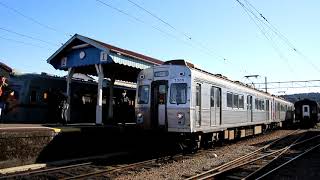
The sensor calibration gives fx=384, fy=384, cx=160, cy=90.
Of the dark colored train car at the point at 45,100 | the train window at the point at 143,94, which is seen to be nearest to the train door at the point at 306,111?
the dark colored train car at the point at 45,100

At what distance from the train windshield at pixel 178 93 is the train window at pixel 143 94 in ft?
3.76

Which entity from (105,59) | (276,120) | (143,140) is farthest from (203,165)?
(276,120)

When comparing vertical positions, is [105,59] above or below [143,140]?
above

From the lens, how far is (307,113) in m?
44.3

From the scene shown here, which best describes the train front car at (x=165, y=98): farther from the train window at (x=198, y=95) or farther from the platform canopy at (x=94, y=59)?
the platform canopy at (x=94, y=59)

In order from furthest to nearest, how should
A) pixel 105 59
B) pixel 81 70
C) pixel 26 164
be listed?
pixel 81 70 → pixel 105 59 → pixel 26 164

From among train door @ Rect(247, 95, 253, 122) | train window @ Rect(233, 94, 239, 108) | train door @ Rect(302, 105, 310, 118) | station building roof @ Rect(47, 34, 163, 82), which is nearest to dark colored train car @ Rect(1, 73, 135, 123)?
station building roof @ Rect(47, 34, 163, 82)

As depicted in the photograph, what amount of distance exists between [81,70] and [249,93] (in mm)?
9721

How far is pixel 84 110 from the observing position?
22.7 m

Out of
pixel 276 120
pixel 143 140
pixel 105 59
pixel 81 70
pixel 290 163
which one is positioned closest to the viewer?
pixel 290 163

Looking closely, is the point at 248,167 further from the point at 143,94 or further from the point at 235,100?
the point at 235,100

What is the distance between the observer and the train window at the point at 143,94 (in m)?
15.0

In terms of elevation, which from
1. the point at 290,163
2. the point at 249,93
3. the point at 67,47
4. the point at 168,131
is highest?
the point at 67,47

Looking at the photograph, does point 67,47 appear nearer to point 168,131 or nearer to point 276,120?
point 168,131
